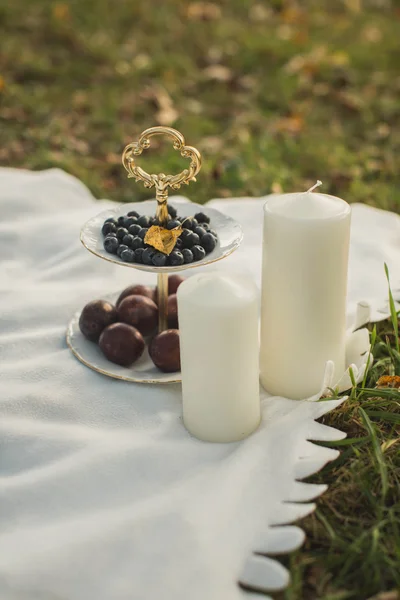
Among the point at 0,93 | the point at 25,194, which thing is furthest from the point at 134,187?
the point at 0,93

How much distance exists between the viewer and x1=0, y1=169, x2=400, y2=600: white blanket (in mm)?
1190

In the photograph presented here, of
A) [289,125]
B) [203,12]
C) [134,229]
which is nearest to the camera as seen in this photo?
[134,229]

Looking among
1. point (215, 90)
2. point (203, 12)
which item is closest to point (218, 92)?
point (215, 90)

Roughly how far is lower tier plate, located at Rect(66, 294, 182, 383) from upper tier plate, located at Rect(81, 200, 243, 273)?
0.81 ft

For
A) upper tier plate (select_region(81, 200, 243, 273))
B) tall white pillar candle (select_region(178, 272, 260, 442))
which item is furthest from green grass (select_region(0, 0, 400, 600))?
upper tier plate (select_region(81, 200, 243, 273))

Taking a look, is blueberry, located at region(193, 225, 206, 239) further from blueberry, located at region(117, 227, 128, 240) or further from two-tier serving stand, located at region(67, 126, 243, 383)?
blueberry, located at region(117, 227, 128, 240)

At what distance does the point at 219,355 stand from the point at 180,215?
446mm

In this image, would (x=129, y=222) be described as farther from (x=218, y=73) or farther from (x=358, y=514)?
(x=218, y=73)

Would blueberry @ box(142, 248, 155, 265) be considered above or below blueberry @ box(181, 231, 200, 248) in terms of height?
below

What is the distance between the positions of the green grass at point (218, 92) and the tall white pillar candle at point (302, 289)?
0.58ft

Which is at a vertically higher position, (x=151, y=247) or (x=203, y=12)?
(x=203, y=12)

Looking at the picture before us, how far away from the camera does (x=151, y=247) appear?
1.53 meters

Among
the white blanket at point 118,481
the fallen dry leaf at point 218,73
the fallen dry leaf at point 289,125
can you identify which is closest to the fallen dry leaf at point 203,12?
the fallen dry leaf at point 218,73

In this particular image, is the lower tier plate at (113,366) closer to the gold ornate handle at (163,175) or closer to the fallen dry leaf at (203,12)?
the gold ornate handle at (163,175)
